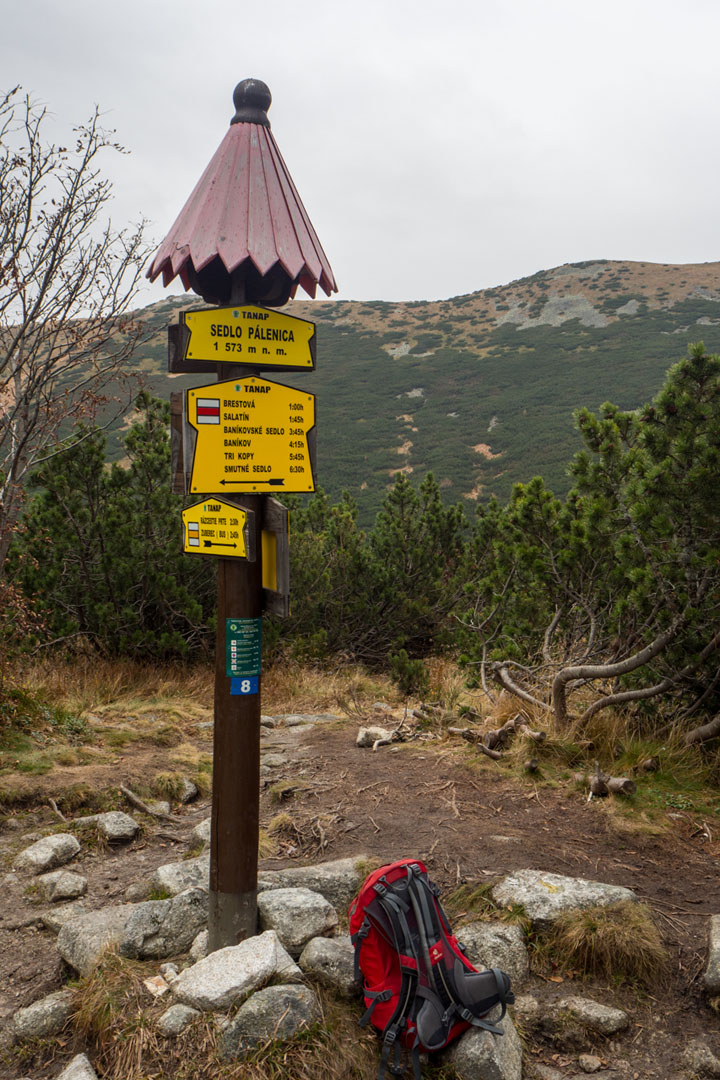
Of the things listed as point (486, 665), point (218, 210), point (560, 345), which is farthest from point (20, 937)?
point (560, 345)

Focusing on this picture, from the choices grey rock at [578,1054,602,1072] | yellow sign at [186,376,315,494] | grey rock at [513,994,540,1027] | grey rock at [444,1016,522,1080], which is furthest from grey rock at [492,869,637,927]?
yellow sign at [186,376,315,494]

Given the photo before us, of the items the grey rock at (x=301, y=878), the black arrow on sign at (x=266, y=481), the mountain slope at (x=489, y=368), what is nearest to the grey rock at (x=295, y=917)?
the grey rock at (x=301, y=878)

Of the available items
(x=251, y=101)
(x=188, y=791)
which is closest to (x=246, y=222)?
(x=251, y=101)

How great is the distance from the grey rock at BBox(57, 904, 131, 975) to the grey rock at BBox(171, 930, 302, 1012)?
1.27 ft

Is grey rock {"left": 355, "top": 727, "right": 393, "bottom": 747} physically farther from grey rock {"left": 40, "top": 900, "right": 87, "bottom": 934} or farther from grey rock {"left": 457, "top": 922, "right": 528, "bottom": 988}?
grey rock {"left": 457, "top": 922, "right": 528, "bottom": 988}

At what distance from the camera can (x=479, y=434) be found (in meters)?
40.1

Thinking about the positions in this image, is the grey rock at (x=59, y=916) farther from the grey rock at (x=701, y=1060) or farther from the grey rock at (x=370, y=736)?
the grey rock at (x=370, y=736)

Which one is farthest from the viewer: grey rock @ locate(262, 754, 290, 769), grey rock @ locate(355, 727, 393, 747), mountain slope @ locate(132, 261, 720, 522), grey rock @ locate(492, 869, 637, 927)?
mountain slope @ locate(132, 261, 720, 522)

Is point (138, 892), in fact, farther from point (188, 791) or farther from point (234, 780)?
point (188, 791)

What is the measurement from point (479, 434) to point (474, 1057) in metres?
38.7

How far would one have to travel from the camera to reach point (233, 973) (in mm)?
2699

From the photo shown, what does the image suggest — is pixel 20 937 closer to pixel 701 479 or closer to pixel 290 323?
pixel 290 323

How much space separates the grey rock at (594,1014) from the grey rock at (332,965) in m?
0.78

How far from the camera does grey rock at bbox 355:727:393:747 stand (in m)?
6.30
